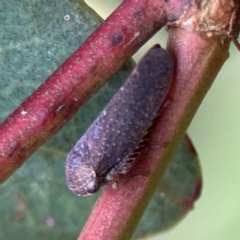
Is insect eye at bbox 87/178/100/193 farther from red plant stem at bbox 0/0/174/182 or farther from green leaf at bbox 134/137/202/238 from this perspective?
red plant stem at bbox 0/0/174/182

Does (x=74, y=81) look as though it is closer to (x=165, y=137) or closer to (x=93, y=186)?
(x=165, y=137)

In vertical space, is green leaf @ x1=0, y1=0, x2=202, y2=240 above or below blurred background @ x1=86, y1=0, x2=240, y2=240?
below

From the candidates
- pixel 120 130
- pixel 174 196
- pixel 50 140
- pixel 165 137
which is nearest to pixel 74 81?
pixel 165 137

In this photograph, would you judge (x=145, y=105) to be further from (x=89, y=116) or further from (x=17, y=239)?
(x=17, y=239)

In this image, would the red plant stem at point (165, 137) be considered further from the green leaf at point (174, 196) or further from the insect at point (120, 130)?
the green leaf at point (174, 196)

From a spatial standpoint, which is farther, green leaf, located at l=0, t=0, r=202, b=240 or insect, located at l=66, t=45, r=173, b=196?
green leaf, located at l=0, t=0, r=202, b=240

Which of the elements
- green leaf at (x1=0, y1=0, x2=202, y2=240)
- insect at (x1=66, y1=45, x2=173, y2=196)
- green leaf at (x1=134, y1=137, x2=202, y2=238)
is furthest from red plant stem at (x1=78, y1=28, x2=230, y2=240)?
green leaf at (x1=134, y1=137, x2=202, y2=238)

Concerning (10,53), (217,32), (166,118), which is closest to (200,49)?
(217,32)
